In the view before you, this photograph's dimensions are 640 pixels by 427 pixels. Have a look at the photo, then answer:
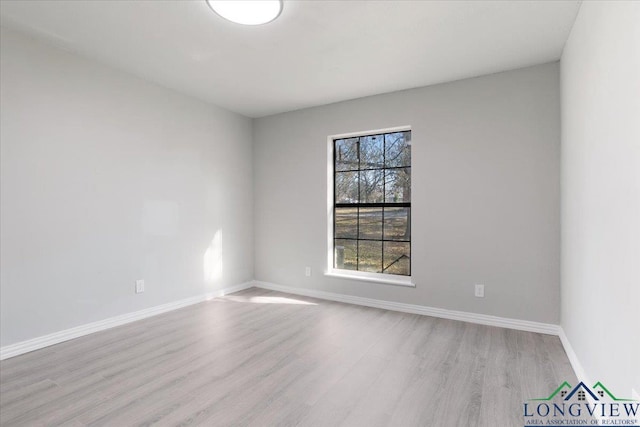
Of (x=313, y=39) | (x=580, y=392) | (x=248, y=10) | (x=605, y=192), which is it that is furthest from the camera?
(x=313, y=39)

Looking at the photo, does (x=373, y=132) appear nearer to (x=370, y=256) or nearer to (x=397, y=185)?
(x=397, y=185)

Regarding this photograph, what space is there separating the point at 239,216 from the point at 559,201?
376cm

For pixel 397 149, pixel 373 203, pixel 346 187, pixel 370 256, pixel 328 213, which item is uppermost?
pixel 397 149

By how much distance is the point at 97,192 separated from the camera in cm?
300

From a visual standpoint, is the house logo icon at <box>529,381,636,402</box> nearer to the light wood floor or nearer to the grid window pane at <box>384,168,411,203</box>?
the light wood floor

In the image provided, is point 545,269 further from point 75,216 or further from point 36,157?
point 36,157

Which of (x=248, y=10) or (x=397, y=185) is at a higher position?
(x=248, y=10)

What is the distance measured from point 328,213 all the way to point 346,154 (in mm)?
818

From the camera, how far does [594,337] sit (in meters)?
1.84

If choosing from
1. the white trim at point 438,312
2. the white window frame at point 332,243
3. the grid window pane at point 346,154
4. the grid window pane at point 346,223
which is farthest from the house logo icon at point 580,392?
the grid window pane at point 346,154

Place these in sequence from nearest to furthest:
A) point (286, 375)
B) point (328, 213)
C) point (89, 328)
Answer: point (286, 375) < point (89, 328) < point (328, 213)

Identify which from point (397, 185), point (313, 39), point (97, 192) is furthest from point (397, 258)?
point (97, 192)

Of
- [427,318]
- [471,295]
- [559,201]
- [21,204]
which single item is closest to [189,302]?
[21,204]

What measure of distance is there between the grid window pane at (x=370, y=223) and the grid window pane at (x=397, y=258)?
0.62 feet
